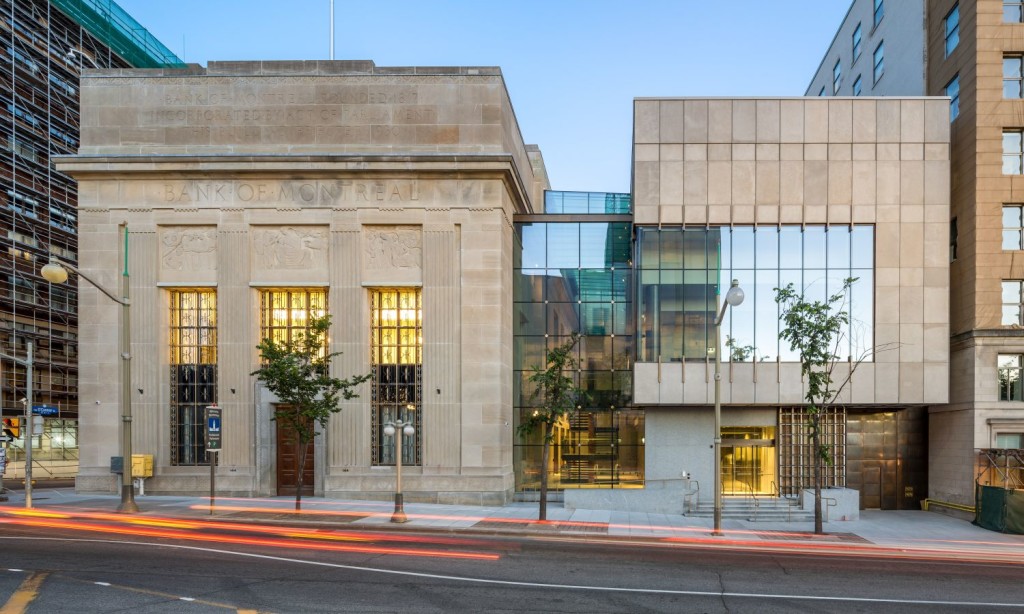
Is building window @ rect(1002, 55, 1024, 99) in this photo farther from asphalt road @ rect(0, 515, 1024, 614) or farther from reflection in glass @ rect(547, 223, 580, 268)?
asphalt road @ rect(0, 515, 1024, 614)

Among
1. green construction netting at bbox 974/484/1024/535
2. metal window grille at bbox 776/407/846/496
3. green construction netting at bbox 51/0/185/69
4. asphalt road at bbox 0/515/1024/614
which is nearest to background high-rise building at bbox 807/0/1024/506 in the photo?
green construction netting at bbox 974/484/1024/535

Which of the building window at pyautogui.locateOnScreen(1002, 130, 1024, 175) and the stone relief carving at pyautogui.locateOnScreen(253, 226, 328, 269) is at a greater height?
the building window at pyautogui.locateOnScreen(1002, 130, 1024, 175)

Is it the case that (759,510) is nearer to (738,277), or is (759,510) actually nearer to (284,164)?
(738,277)

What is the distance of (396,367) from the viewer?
89.3ft

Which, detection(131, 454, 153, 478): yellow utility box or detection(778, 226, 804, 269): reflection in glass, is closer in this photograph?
detection(131, 454, 153, 478): yellow utility box

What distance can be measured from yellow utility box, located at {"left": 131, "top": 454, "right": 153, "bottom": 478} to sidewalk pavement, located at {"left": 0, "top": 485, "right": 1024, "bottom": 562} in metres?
0.84

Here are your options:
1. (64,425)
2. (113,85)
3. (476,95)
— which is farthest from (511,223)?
(64,425)

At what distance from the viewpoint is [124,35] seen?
56.7 metres

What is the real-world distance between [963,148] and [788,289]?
10.4m

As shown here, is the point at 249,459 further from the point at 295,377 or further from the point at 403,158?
the point at 403,158

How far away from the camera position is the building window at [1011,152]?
26.9 metres

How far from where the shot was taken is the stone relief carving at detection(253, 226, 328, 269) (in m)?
27.0

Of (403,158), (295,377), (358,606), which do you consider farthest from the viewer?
(403,158)

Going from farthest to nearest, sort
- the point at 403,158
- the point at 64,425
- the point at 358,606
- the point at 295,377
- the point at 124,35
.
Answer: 1. the point at 124,35
2. the point at 64,425
3. the point at 403,158
4. the point at 295,377
5. the point at 358,606
